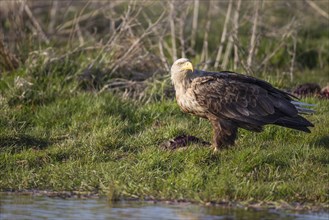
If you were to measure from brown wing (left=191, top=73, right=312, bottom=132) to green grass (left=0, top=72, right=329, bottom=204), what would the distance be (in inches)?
10.0

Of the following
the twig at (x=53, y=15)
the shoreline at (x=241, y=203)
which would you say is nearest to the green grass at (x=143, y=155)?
the shoreline at (x=241, y=203)

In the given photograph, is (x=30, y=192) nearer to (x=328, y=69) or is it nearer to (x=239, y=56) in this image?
(x=239, y=56)

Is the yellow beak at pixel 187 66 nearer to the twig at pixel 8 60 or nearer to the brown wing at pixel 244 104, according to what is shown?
the brown wing at pixel 244 104

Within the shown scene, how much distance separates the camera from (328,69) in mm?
14477

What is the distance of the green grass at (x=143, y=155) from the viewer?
24.2ft

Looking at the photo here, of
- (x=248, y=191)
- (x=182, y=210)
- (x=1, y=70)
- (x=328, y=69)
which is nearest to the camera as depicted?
(x=182, y=210)

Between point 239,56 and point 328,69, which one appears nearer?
point 239,56

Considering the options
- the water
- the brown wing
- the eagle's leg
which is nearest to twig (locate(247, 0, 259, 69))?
the brown wing

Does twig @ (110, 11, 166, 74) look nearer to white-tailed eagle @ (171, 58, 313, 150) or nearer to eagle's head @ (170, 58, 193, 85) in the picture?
eagle's head @ (170, 58, 193, 85)

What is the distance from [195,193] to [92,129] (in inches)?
97.3

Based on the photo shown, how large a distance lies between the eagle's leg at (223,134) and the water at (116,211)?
4.84ft

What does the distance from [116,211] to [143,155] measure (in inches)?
65.9

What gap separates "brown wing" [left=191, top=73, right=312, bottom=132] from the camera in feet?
27.8

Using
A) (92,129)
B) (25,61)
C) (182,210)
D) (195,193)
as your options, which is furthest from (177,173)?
(25,61)
